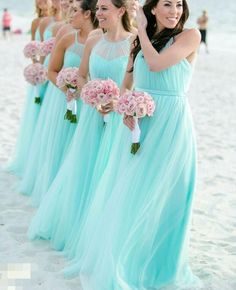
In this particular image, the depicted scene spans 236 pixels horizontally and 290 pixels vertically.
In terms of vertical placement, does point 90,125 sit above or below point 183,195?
above

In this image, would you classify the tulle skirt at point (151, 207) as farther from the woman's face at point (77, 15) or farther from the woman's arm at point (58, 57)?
the woman's arm at point (58, 57)

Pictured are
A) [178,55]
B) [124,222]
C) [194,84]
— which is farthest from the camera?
[194,84]

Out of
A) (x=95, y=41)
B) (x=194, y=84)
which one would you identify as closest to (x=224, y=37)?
(x=194, y=84)

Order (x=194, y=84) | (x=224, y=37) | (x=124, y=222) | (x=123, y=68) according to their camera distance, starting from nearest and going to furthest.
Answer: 1. (x=124, y=222)
2. (x=123, y=68)
3. (x=194, y=84)
4. (x=224, y=37)

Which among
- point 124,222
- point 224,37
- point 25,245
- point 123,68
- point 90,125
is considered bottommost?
point 25,245

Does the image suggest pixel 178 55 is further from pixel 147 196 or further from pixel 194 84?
pixel 194 84

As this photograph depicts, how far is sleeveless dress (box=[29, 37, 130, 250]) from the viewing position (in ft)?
16.5

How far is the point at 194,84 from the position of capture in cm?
1770

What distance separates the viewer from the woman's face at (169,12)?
13.4ft

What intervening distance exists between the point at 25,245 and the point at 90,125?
1272mm

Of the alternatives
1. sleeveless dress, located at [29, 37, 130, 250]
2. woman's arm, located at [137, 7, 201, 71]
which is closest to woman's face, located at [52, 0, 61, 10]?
sleeveless dress, located at [29, 37, 130, 250]

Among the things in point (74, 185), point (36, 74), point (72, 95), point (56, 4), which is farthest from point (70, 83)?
Answer: point (56, 4)

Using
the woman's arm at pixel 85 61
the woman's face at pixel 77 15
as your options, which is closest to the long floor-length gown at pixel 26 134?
the woman's face at pixel 77 15

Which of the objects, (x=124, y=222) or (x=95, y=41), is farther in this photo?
(x=95, y=41)
